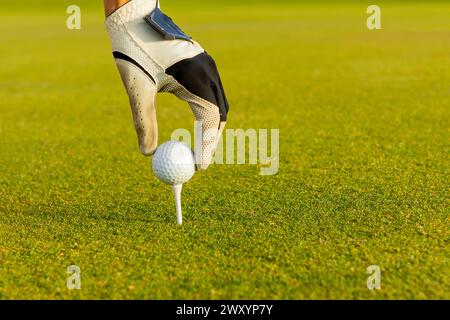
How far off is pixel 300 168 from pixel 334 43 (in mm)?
15115

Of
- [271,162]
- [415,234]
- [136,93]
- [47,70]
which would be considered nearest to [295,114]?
Result: [271,162]

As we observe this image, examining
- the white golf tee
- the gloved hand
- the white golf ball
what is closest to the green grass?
the white golf tee

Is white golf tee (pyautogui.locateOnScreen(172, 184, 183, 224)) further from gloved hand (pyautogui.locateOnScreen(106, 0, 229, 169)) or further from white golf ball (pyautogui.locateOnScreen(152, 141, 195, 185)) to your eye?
gloved hand (pyautogui.locateOnScreen(106, 0, 229, 169))

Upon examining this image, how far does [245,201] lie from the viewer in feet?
16.1

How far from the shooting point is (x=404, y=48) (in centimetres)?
1797

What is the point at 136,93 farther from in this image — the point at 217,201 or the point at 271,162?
the point at 271,162

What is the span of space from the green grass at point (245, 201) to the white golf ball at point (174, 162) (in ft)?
1.58

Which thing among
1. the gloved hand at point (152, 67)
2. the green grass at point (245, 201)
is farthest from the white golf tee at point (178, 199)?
the gloved hand at point (152, 67)

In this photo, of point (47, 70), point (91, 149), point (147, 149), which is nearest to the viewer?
point (147, 149)

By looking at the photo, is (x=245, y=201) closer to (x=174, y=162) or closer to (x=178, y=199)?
(x=178, y=199)

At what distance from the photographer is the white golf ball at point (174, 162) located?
3.90 metres

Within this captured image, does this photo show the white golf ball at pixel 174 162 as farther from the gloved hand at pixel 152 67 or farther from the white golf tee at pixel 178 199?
the gloved hand at pixel 152 67

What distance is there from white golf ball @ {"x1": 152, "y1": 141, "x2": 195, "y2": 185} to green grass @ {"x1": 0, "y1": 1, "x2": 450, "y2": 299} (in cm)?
48

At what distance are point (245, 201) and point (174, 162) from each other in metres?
1.22
